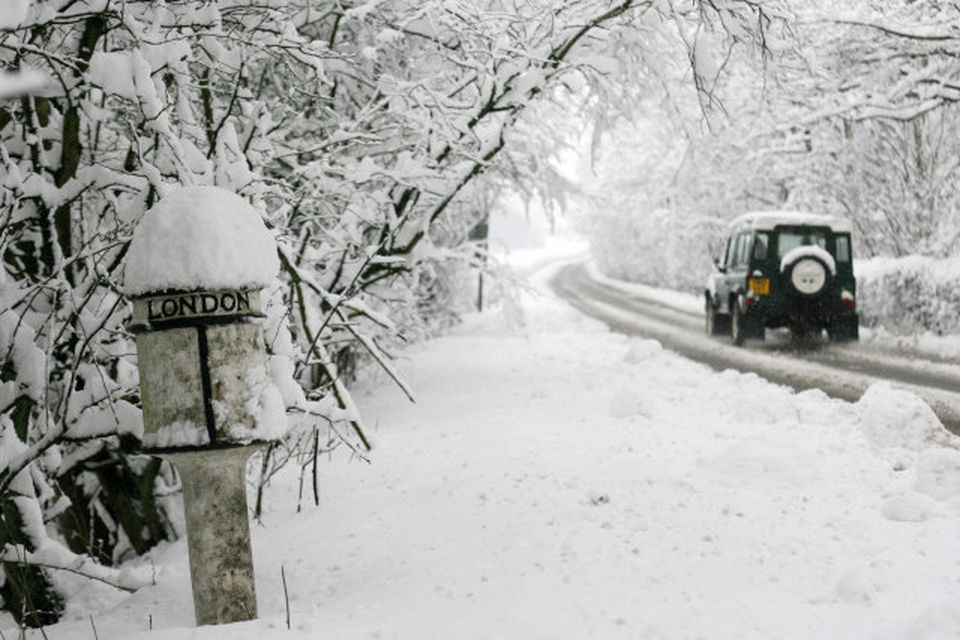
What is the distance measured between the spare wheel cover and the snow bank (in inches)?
432

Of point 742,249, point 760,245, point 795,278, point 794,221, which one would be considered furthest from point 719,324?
point 795,278

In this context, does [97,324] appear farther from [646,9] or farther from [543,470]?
[646,9]

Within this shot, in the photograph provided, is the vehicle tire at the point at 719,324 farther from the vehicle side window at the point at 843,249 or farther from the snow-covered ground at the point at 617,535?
the snow-covered ground at the point at 617,535

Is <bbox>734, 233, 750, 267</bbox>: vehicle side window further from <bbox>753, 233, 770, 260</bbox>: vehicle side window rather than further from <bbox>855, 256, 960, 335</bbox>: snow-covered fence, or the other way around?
<bbox>855, 256, 960, 335</bbox>: snow-covered fence

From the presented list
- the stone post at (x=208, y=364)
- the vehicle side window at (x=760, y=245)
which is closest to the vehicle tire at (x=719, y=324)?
the vehicle side window at (x=760, y=245)

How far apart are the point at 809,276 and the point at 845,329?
1.34m

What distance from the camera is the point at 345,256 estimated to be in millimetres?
5516

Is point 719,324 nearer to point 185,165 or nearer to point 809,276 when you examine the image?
point 809,276

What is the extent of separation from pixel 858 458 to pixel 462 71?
12.4ft

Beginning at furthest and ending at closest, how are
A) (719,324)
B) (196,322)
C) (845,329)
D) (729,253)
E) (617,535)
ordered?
(719,324), (729,253), (845,329), (617,535), (196,322)

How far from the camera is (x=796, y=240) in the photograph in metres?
13.3

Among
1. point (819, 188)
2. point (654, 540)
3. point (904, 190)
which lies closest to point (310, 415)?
point (654, 540)

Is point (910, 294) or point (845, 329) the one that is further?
point (910, 294)

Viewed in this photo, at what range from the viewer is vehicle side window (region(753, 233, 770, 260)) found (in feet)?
43.0
